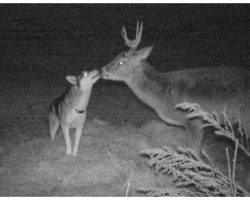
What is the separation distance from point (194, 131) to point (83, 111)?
79.2 inches

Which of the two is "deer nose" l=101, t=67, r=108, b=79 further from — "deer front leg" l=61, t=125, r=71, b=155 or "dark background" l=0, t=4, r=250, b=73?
"dark background" l=0, t=4, r=250, b=73

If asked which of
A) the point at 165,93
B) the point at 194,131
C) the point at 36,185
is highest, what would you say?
the point at 165,93

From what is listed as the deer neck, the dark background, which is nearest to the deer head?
the deer neck

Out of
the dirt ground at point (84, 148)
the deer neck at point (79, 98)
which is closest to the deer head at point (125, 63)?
the deer neck at point (79, 98)

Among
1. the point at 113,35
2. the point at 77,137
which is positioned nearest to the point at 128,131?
the point at 77,137

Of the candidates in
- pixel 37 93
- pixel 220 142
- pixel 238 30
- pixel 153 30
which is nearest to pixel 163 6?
pixel 153 30

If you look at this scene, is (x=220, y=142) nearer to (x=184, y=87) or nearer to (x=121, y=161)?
(x=184, y=87)

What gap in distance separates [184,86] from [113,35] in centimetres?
2024

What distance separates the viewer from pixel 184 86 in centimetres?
690

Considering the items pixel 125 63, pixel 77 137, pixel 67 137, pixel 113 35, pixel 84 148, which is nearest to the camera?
pixel 67 137

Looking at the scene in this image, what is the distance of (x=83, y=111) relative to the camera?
20.7 feet

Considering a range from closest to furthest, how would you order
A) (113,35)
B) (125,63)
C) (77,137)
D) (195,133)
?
(77,137), (195,133), (125,63), (113,35)

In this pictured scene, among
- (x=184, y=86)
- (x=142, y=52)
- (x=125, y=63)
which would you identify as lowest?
(x=184, y=86)

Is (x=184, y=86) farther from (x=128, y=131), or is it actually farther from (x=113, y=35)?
(x=113, y=35)
